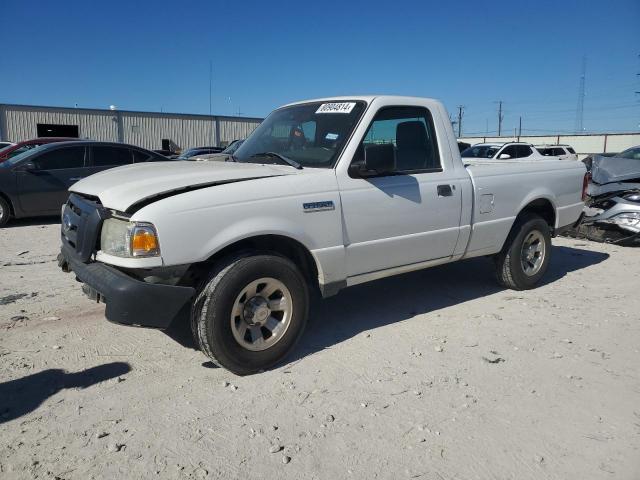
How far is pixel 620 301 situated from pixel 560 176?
1492 mm

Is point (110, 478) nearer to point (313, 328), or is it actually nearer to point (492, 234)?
point (313, 328)

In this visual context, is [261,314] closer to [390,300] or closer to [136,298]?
[136,298]

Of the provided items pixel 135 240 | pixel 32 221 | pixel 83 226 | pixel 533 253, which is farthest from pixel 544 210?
pixel 32 221

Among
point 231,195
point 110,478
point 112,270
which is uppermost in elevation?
point 231,195

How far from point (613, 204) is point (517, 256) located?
4.44 meters

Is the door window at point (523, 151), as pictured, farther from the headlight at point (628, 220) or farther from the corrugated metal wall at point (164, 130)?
the corrugated metal wall at point (164, 130)

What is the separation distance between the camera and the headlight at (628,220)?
8.01 meters

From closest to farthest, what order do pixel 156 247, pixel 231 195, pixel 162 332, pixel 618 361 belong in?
pixel 156 247 < pixel 231 195 < pixel 618 361 < pixel 162 332

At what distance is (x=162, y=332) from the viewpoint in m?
4.23

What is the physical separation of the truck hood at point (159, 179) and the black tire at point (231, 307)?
0.58m

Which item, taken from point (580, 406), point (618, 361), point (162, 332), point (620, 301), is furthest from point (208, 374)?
point (620, 301)

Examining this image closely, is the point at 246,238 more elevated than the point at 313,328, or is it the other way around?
the point at 246,238

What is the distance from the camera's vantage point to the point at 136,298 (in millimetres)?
3088

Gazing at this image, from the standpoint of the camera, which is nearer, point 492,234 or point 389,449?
point 389,449
